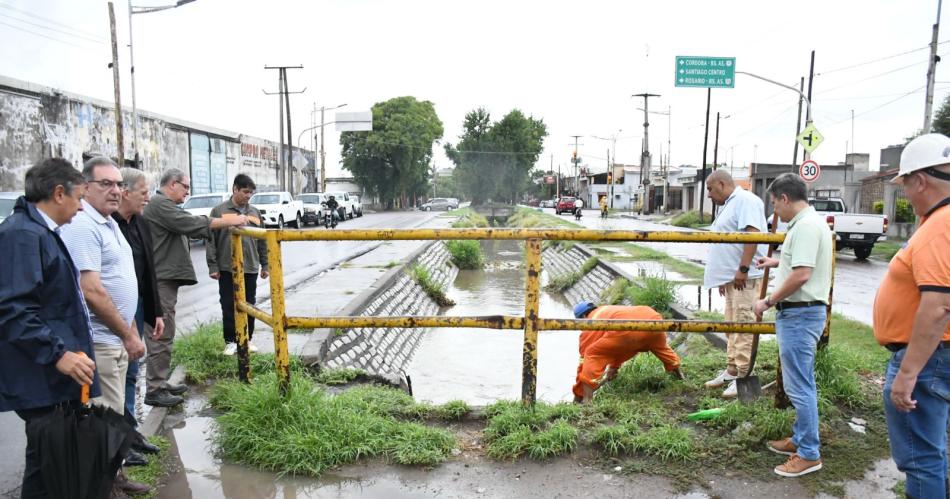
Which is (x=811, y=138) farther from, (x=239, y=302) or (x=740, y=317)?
(x=239, y=302)

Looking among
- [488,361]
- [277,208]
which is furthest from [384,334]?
[277,208]

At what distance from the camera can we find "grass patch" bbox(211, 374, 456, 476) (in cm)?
343

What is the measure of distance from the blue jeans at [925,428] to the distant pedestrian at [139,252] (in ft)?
13.4

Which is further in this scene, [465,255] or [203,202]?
[203,202]

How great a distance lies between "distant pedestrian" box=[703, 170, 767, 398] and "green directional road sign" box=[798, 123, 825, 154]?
1602 centimetres

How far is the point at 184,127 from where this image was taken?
30984 mm

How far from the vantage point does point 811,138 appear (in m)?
18.8

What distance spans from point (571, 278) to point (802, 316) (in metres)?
12.1

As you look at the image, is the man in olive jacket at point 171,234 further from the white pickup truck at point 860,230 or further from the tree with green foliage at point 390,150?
the tree with green foliage at point 390,150

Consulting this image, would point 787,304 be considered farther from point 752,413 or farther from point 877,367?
point 877,367

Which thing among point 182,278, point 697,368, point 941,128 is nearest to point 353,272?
point 182,278

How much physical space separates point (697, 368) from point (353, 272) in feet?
29.2

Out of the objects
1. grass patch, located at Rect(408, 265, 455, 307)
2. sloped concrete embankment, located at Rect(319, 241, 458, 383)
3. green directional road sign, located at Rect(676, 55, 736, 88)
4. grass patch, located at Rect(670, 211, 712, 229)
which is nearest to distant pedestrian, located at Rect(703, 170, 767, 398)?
sloped concrete embankment, located at Rect(319, 241, 458, 383)

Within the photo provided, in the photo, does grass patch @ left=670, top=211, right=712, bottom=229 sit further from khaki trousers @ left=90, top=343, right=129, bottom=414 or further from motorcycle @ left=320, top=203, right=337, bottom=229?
khaki trousers @ left=90, top=343, right=129, bottom=414
